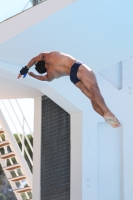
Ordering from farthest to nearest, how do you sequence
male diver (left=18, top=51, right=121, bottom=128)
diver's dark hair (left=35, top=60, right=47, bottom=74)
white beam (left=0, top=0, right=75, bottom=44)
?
white beam (left=0, top=0, right=75, bottom=44) → diver's dark hair (left=35, top=60, right=47, bottom=74) → male diver (left=18, top=51, right=121, bottom=128)

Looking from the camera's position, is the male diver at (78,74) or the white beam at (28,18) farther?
the white beam at (28,18)

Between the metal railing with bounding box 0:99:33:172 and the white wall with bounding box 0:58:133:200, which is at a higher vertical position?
the metal railing with bounding box 0:99:33:172

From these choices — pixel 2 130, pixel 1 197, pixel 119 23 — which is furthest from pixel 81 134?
pixel 1 197

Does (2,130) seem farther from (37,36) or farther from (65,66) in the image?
(65,66)

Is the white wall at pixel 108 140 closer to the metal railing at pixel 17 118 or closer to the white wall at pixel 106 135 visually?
the white wall at pixel 106 135

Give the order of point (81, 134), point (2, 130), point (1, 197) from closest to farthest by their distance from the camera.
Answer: point (81, 134), point (2, 130), point (1, 197)

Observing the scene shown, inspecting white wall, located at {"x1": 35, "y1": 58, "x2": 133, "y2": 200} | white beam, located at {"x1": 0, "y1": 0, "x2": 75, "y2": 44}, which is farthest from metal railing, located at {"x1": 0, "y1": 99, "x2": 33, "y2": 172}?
white beam, located at {"x1": 0, "y1": 0, "x2": 75, "y2": 44}

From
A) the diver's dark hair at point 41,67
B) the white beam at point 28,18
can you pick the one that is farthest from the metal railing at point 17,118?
the diver's dark hair at point 41,67

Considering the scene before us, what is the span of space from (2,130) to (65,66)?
712 cm

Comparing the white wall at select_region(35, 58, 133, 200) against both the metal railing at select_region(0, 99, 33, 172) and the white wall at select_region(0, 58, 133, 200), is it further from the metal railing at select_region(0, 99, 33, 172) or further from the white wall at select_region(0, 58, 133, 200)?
the metal railing at select_region(0, 99, 33, 172)

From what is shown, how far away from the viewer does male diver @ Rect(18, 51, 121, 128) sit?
21.7ft

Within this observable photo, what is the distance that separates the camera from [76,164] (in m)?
10.6

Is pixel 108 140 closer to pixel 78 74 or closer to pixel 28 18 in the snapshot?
pixel 28 18

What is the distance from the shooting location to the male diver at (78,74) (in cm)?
662
